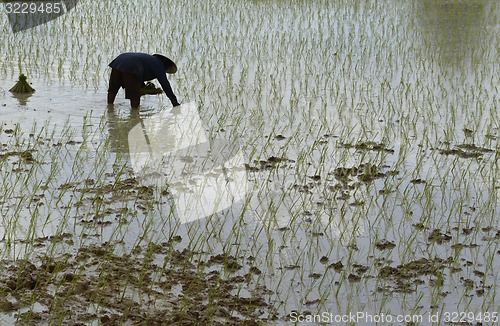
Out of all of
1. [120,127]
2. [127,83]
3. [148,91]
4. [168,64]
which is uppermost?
[168,64]

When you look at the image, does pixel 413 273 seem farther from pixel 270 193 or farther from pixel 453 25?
pixel 453 25

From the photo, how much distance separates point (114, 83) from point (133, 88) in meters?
0.18

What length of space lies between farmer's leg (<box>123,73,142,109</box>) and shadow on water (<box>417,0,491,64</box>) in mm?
3490

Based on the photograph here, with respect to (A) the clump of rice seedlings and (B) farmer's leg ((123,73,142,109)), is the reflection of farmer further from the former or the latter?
(A) the clump of rice seedlings

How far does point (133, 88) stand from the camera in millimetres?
5922

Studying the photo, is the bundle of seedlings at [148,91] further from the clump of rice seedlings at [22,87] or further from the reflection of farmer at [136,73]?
the clump of rice seedlings at [22,87]

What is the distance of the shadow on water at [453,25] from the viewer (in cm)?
854

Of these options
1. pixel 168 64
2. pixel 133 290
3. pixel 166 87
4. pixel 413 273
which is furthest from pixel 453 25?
pixel 133 290

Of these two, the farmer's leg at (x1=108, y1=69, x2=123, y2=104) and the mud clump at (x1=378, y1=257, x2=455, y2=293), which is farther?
the farmer's leg at (x1=108, y1=69, x2=123, y2=104)

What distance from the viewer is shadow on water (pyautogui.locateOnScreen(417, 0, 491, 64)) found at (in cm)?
854

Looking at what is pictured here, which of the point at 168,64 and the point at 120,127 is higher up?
the point at 168,64

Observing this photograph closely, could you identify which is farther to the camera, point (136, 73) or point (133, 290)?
point (136, 73)

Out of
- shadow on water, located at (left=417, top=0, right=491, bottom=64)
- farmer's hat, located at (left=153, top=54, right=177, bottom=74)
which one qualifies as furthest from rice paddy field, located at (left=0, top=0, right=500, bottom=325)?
farmer's hat, located at (left=153, top=54, right=177, bottom=74)

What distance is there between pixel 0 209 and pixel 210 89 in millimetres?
2986
